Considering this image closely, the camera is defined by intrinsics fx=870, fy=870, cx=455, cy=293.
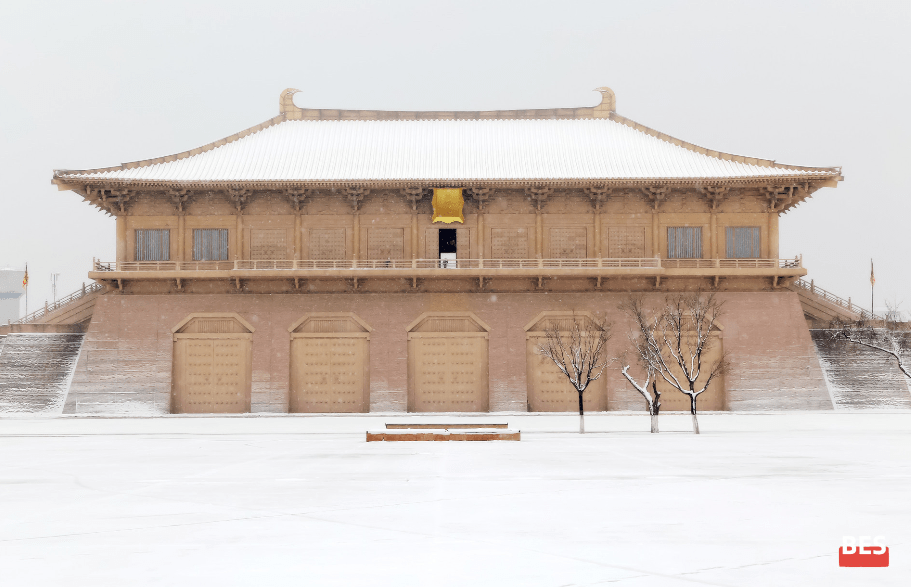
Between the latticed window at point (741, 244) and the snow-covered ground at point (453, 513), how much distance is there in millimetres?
16880

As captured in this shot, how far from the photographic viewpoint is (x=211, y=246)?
35625 mm

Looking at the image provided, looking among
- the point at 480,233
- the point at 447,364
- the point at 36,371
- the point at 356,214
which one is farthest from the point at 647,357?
the point at 36,371

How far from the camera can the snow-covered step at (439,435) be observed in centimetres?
2045

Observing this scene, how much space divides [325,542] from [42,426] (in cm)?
2273

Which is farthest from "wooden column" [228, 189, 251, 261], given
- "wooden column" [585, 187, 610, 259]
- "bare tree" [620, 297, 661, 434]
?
"bare tree" [620, 297, 661, 434]

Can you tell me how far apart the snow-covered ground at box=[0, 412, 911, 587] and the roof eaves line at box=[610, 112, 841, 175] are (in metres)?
17.7

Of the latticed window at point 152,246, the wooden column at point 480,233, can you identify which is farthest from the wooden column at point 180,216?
the wooden column at point 480,233

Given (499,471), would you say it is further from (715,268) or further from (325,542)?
(715,268)

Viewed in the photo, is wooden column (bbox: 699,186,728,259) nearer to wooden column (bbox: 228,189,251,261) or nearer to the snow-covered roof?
the snow-covered roof

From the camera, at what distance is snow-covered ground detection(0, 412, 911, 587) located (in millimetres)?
7078

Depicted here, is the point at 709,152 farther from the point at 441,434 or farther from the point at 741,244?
the point at 441,434

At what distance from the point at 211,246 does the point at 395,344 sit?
8.61 metres

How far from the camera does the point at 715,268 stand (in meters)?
34.5

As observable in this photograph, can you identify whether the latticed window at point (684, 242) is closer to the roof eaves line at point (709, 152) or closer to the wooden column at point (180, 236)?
the roof eaves line at point (709, 152)
